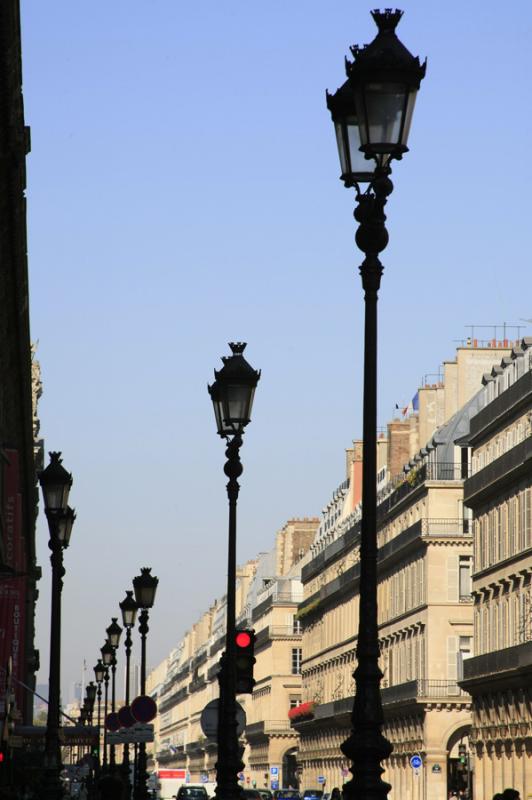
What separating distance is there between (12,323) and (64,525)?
2424cm

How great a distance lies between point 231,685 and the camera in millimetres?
23797

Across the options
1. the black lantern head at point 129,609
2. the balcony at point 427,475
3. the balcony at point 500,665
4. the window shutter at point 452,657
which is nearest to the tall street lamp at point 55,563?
the black lantern head at point 129,609

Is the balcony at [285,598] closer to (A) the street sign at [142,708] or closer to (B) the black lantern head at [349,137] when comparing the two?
(A) the street sign at [142,708]

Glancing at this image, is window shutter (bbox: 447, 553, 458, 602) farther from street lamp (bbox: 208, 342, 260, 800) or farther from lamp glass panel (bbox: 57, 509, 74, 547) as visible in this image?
street lamp (bbox: 208, 342, 260, 800)

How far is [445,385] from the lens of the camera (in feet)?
339

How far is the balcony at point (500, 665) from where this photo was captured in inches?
2660

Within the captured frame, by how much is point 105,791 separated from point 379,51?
14182 millimetres

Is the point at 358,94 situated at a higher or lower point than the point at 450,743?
higher

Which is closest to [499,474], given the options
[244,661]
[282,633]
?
[244,661]

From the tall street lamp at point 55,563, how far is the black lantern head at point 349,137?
14.7 metres

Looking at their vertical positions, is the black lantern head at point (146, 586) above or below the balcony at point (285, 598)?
below

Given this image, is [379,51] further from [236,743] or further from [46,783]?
[46,783]

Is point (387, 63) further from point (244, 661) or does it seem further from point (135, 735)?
point (135, 735)

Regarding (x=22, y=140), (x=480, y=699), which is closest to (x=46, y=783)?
(x=22, y=140)
